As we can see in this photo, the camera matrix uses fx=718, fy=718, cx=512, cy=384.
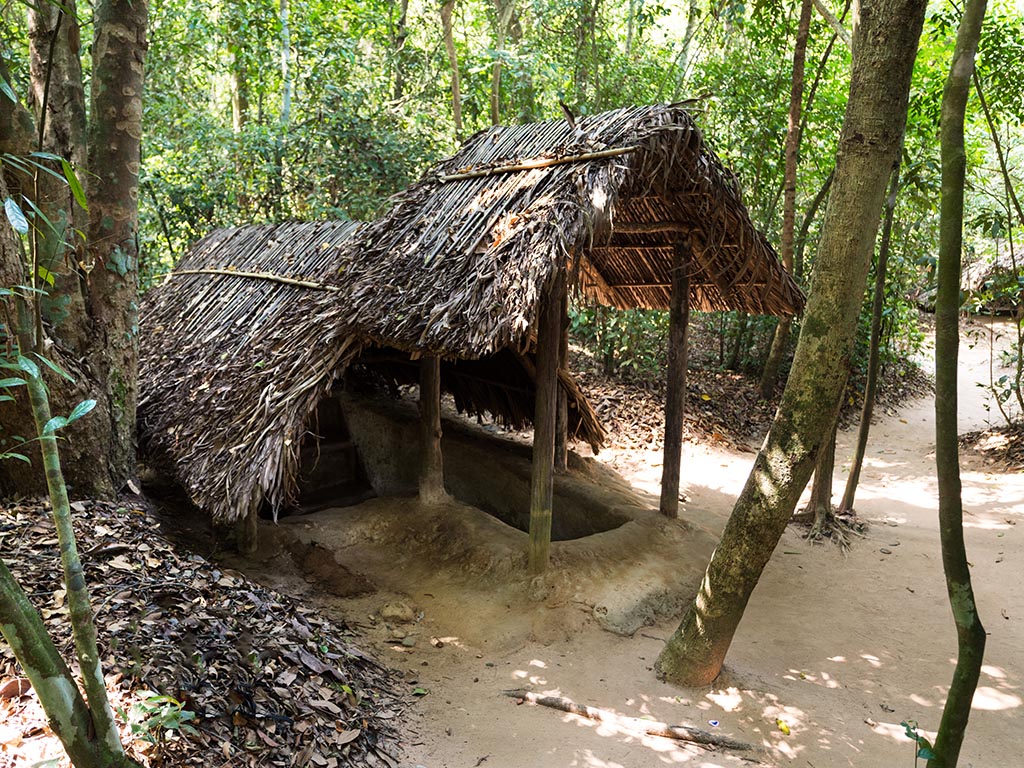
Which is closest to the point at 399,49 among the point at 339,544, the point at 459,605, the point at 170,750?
the point at 339,544

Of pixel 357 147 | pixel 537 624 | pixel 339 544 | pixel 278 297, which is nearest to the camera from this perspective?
pixel 537 624

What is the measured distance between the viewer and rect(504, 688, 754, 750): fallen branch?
3555 millimetres

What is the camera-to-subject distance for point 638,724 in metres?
3.71

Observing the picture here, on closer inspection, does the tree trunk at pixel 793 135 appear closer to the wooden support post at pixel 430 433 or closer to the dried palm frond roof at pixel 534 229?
the dried palm frond roof at pixel 534 229

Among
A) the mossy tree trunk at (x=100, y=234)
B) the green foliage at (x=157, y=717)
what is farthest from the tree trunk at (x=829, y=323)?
the mossy tree trunk at (x=100, y=234)

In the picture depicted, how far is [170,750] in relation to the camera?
2.45m

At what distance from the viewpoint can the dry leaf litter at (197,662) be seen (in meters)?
2.51

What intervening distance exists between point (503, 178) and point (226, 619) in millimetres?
3463

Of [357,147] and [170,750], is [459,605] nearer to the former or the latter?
[170,750]

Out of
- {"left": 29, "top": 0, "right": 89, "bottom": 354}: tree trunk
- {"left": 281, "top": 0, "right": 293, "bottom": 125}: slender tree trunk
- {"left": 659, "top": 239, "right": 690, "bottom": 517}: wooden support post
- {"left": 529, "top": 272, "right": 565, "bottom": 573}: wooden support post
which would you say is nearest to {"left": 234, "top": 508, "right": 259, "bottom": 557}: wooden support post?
{"left": 29, "top": 0, "right": 89, "bottom": 354}: tree trunk

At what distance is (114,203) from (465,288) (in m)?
2.33

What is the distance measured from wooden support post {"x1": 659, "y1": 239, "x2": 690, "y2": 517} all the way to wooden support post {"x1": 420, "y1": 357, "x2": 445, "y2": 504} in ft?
6.24

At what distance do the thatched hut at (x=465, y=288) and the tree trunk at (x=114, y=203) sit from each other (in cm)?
64

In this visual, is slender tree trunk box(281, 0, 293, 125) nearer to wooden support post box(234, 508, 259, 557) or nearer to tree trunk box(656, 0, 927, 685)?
wooden support post box(234, 508, 259, 557)
